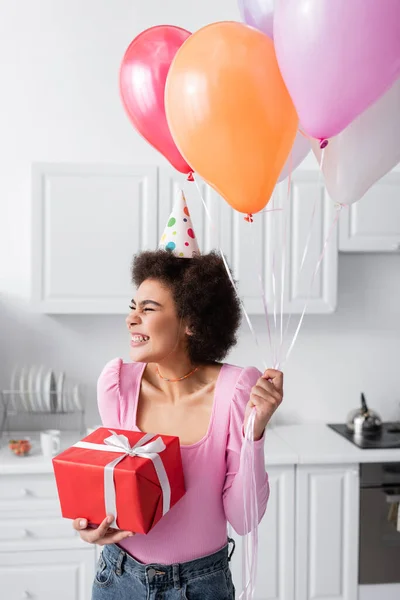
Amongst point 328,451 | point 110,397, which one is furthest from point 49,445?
point 110,397

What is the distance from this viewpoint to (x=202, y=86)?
109 centimetres

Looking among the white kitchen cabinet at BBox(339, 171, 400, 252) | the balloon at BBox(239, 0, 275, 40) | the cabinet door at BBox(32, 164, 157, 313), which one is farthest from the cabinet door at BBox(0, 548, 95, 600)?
the balloon at BBox(239, 0, 275, 40)

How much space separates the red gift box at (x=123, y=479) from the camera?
119 centimetres

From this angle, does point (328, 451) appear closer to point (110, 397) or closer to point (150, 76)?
point (110, 397)

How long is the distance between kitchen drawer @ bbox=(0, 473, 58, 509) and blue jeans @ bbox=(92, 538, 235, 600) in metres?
1.14

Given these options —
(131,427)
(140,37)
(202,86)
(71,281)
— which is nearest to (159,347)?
(131,427)

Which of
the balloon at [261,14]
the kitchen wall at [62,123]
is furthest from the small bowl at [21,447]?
the balloon at [261,14]

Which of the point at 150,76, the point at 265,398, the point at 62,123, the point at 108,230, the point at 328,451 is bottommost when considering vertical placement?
the point at 328,451

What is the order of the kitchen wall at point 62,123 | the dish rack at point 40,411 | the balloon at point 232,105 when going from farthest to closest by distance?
the kitchen wall at point 62,123, the dish rack at point 40,411, the balloon at point 232,105

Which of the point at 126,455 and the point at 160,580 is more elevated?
the point at 126,455

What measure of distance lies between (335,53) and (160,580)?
1047 millimetres

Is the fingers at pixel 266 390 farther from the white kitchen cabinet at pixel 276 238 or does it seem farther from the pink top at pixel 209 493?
the white kitchen cabinet at pixel 276 238

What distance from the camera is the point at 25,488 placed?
2428mm

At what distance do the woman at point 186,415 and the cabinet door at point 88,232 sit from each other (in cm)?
120
